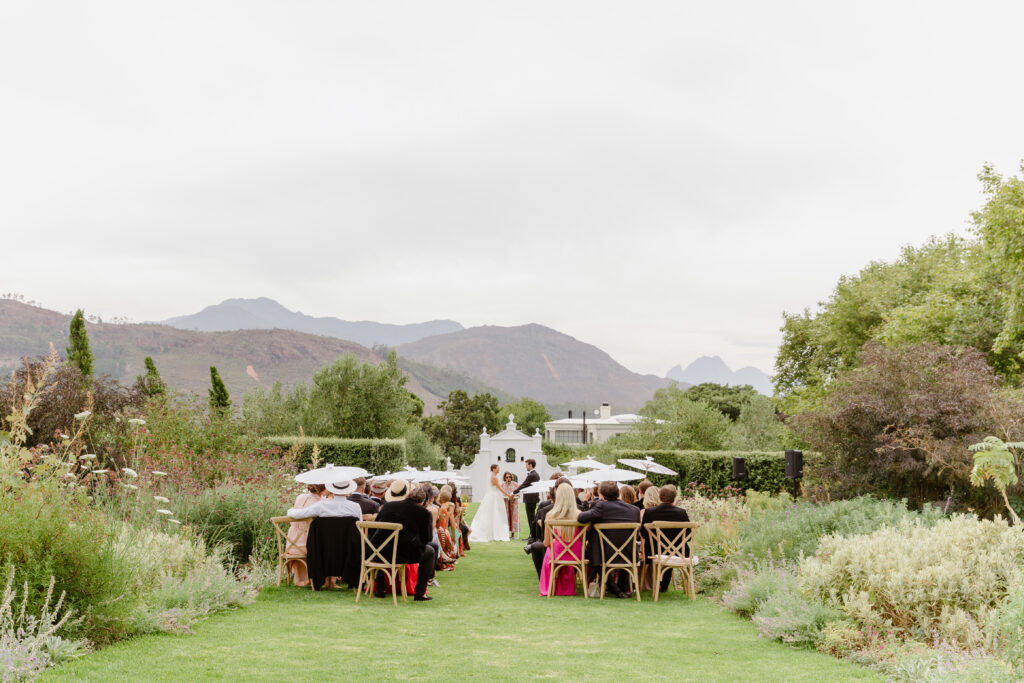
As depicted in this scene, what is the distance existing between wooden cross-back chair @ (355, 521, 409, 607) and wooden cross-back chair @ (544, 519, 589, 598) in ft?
5.77

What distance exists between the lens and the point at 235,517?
33.1ft

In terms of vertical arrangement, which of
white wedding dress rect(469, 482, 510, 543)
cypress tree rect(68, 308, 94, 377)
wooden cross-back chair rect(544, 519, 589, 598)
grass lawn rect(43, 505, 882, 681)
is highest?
cypress tree rect(68, 308, 94, 377)

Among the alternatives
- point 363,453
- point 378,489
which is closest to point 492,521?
point 378,489

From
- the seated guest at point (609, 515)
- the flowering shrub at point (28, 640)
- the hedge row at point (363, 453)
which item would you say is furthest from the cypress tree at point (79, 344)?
the flowering shrub at point (28, 640)

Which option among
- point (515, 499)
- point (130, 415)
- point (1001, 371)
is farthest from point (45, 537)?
point (1001, 371)

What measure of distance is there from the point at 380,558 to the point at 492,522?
29.7 ft

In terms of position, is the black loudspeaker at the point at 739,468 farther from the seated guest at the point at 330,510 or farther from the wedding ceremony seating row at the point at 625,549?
the seated guest at the point at 330,510

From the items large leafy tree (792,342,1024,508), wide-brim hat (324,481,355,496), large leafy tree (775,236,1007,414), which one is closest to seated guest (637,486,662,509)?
wide-brim hat (324,481,355,496)

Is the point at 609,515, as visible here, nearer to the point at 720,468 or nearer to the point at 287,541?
the point at 287,541

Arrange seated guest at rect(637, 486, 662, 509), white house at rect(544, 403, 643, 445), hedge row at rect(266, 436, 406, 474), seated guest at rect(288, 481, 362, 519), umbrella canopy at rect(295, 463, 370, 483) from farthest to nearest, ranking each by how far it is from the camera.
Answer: white house at rect(544, 403, 643, 445) < hedge row at rect(266, 436, 406, 474) < seated guest at rect(637, 486, 662, 509) < umbrella canopy at rect(295, 463, 370, 483) < seated guest at rect(288, 481, 362, 519)

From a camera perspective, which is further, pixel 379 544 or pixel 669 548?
pixel 669 548

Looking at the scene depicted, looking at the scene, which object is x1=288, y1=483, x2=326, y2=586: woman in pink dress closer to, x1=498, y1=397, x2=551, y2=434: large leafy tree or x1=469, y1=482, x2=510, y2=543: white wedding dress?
x1=469, y1=482, x2=510, y2=543: white wedding dress

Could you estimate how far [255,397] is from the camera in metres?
40.7

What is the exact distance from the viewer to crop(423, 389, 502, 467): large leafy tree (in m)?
58.0
